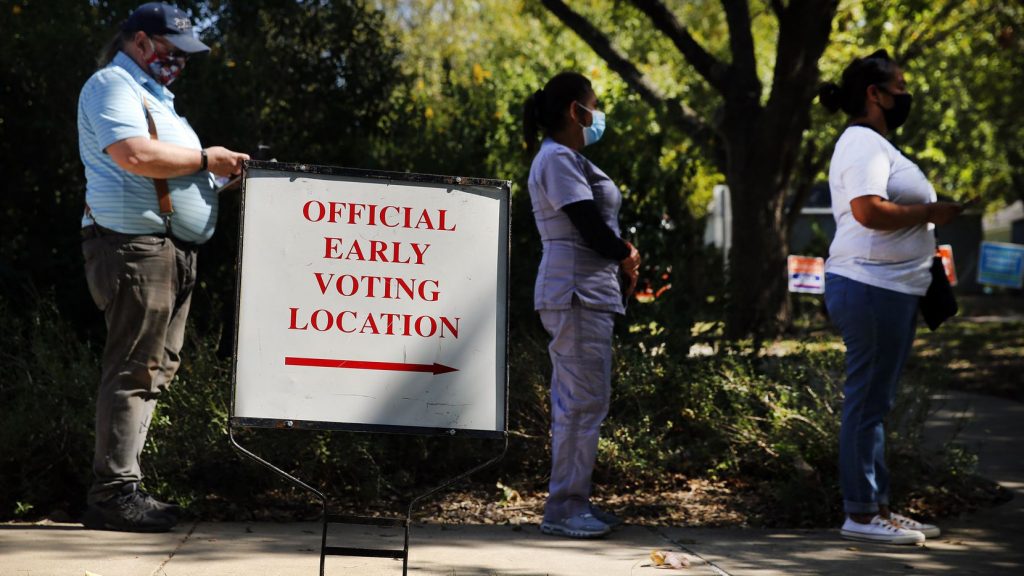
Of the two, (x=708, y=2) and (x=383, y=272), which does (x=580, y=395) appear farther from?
(x=708, y=2)

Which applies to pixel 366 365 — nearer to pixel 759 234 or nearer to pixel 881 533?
pixel 881 533

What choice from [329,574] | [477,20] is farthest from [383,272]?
[477,20]

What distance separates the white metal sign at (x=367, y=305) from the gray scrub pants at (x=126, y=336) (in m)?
1.17

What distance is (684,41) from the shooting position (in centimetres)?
1315

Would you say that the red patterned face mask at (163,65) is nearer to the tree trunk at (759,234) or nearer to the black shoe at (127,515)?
the black shoe at (127,515)

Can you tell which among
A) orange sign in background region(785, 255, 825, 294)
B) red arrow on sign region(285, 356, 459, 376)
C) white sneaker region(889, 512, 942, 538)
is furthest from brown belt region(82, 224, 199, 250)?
orange sign in background region(785, 255, 825, 294)

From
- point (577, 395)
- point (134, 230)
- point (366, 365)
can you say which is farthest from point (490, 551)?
point (134, 230)

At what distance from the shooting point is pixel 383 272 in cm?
392

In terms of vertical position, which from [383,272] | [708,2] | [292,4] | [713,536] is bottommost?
[713,536]

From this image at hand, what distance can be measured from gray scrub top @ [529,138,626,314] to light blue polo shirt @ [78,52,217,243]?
1419mm

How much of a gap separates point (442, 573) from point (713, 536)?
143cm

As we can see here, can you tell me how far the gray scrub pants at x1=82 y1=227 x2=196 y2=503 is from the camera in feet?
15.8

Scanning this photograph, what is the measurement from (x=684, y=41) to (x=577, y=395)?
28.7ft

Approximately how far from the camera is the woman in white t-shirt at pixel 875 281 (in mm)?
5129
